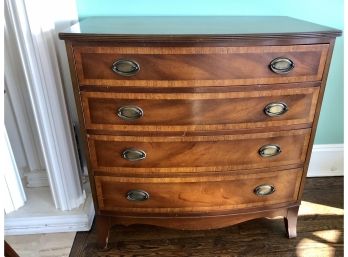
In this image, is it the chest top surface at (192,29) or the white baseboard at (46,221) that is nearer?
the chest top surface at (192,29)

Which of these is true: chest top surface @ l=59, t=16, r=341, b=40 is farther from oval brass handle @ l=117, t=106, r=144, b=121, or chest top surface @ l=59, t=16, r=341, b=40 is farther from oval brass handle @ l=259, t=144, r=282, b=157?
oval brass handle @ l=259, t=144, r=282, b=157

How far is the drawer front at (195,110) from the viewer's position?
3.27 ft

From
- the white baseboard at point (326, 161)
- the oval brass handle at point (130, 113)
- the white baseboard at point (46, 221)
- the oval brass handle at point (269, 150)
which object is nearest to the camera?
the oval brass handle at point (130, 113)

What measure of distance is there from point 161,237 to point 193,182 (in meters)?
0.44

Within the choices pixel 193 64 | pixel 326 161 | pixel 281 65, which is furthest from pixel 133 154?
pixel 326 161

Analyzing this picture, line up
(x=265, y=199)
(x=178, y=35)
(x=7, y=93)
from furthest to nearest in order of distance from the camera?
1. (x=7, y=93)
2. (x=265, y=199)
3. (x=178, y=35)

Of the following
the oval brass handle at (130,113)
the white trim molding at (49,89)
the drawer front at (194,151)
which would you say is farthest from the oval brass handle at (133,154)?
the white trim molding at (49,89)

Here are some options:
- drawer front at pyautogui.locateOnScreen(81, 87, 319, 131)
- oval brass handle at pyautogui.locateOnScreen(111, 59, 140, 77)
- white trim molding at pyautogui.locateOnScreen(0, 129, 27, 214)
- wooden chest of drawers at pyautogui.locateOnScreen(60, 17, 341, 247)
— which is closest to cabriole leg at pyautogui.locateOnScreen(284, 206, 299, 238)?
wooden chest of drawers at pyautogui.locateOnScreen(60, 17, 341, 247)

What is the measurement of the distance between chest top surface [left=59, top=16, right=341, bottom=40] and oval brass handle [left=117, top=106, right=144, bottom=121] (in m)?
0.25

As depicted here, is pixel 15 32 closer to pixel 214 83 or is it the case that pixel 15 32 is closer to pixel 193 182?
pixel 214 83

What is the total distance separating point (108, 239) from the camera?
1.38 metres

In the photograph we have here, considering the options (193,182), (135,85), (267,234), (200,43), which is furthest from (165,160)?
(267,234)

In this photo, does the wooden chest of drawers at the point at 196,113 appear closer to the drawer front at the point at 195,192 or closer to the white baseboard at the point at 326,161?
the drawer front at the point at 195,192

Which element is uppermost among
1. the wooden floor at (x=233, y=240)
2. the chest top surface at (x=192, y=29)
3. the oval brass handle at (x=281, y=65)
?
the chest top surface at (x=192, y=29)
